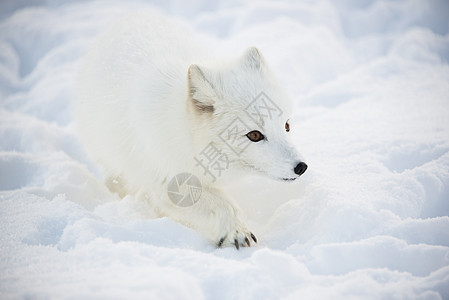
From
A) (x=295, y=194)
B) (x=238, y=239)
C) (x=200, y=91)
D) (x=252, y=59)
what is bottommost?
(x=238, y=239)

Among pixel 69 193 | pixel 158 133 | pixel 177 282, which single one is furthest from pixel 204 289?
pixel 69 193

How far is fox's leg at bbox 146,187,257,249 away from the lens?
2.54 meters

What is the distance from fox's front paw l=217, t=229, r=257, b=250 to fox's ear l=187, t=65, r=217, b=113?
0.88m

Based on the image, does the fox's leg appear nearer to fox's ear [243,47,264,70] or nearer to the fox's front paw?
the fox's front paw

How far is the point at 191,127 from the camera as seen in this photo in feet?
8.71

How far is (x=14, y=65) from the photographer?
23.1 feet

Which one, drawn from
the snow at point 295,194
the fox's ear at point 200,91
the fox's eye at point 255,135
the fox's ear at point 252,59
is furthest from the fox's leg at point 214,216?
the fox's ear at point 252,59

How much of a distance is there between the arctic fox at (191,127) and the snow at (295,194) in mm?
299

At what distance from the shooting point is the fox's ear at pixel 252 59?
2725 mm

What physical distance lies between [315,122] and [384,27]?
446 centimetres

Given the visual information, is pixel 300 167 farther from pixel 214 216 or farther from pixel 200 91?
A: pixel 200 91

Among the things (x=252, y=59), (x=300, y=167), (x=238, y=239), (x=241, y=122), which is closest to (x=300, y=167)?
(x=300, y=167)

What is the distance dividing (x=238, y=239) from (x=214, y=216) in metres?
0.26

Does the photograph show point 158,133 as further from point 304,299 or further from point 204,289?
point 304,299
